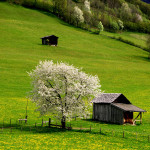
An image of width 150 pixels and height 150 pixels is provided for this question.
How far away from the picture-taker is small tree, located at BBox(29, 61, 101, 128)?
42.5 meters

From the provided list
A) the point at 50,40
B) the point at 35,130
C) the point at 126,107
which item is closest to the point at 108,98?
the point at 126,107

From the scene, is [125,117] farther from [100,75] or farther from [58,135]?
[100,75]

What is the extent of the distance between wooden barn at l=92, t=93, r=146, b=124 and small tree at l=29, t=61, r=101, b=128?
932 cm

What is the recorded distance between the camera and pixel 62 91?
1714 inches

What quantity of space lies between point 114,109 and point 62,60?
164ft

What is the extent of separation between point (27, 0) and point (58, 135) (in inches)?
6591

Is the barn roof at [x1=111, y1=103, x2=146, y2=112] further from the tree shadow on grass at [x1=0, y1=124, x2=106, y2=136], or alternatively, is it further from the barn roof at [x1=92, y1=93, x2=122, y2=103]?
the tree shadow on grass at [x1=0, y1=124, x2=106, y2=136]

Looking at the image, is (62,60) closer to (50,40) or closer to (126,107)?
(50,40)

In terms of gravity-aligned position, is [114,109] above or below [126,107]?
below

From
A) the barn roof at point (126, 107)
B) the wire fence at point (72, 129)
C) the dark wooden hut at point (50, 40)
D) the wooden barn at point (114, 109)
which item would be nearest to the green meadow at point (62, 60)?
A: the wire fence at point (72, 129)

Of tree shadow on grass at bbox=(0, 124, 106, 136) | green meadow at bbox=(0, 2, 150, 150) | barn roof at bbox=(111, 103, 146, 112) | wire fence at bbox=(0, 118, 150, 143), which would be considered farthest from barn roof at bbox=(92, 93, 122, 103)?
tree shadow on grass at bbox=(0, 124, 106, 136)

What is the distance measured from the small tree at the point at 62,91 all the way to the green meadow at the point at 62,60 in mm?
3134

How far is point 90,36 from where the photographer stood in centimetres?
15912

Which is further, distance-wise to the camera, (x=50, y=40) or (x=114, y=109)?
(x=50, y=40)
